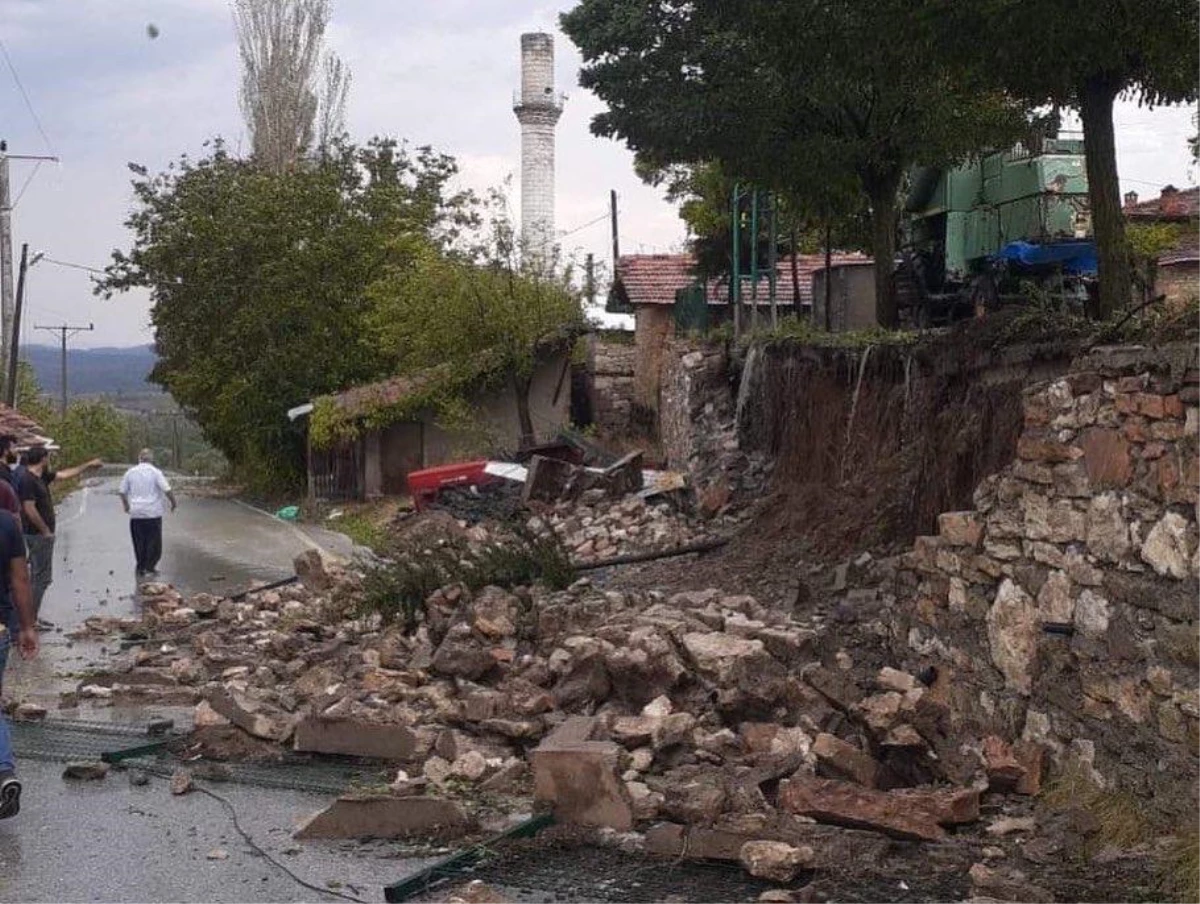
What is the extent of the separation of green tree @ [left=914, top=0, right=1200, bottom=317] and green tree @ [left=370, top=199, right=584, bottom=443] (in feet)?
69.5

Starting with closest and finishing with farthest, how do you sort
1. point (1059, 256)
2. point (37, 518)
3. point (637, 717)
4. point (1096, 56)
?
point (637, 717) < point (1096, 56) < point (37, 518) < point (1059, 256)

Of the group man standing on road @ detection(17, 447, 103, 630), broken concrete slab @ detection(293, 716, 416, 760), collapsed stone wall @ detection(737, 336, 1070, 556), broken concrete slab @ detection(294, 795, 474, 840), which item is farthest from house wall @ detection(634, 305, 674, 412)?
broken concrete slab @ detection(294, 795, 474, 840)

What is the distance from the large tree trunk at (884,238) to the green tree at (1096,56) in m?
6.22

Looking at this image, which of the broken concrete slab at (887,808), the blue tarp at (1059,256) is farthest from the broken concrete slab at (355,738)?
the blue tarp at (1059,256)

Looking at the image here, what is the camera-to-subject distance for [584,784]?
22.7ft

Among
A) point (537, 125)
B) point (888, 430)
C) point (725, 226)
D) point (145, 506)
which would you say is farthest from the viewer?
point (537, 125)

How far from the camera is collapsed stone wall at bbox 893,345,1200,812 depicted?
5957 millimetres

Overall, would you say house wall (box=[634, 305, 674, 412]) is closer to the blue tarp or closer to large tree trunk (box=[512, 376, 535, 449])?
large tree trunk (box=[512, 376, 535, 449])

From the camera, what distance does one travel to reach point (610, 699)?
848 centimetres

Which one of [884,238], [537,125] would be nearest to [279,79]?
[537,125]

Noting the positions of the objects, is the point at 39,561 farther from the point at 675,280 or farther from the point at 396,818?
the point at 675,280

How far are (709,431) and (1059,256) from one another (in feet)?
16.8

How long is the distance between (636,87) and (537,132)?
3165cm

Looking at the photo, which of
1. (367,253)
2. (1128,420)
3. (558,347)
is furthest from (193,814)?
(367,253)
